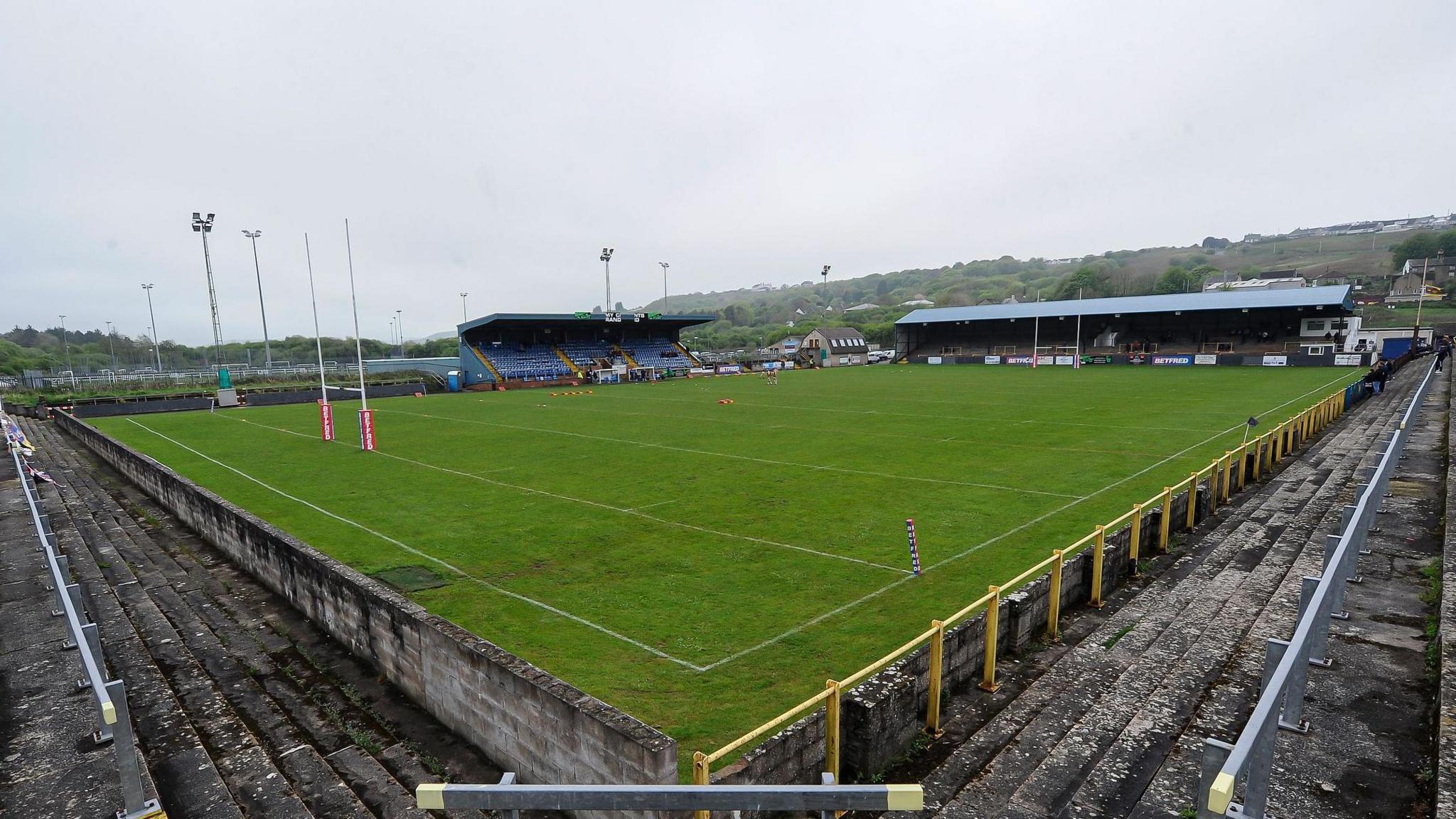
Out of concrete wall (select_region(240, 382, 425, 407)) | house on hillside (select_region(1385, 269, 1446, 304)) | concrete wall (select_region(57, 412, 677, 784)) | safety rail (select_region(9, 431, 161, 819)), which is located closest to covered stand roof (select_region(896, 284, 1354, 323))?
A: concrete wall (select_region(240, 382, 425, 407))

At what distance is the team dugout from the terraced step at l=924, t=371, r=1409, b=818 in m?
61.4

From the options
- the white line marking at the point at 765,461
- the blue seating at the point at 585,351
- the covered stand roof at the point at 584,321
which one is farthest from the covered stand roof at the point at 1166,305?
the white line marking at the point at 765,461

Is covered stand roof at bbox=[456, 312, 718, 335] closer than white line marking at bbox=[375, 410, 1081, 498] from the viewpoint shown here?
No

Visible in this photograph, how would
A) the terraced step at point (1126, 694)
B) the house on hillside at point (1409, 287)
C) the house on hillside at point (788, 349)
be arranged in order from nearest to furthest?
the terraced step at point (1126, 694) → the house on hillside at point (788, 349) → the house on hillside at point (1409, 287)

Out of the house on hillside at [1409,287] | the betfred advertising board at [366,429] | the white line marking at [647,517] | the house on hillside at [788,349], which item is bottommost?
the white line marking at [647,517]

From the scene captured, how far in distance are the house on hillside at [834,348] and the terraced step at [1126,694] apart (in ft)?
252

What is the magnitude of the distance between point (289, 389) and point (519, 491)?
46207 mm

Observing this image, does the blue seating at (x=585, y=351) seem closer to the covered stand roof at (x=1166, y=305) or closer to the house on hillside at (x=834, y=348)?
the house on hillside at (x=834, y=348)

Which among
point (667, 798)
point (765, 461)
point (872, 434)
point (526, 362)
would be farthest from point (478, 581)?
point (526, 362)

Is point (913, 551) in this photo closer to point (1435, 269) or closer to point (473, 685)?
point (473, 685)

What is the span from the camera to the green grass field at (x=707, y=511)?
29.8 ft

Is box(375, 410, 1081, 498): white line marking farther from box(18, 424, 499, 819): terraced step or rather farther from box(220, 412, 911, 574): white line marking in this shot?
box(18, 424, 499, 819): terraced step

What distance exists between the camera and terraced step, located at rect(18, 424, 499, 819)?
6598 millimetres

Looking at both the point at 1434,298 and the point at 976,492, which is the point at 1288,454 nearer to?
the point at 976,492
